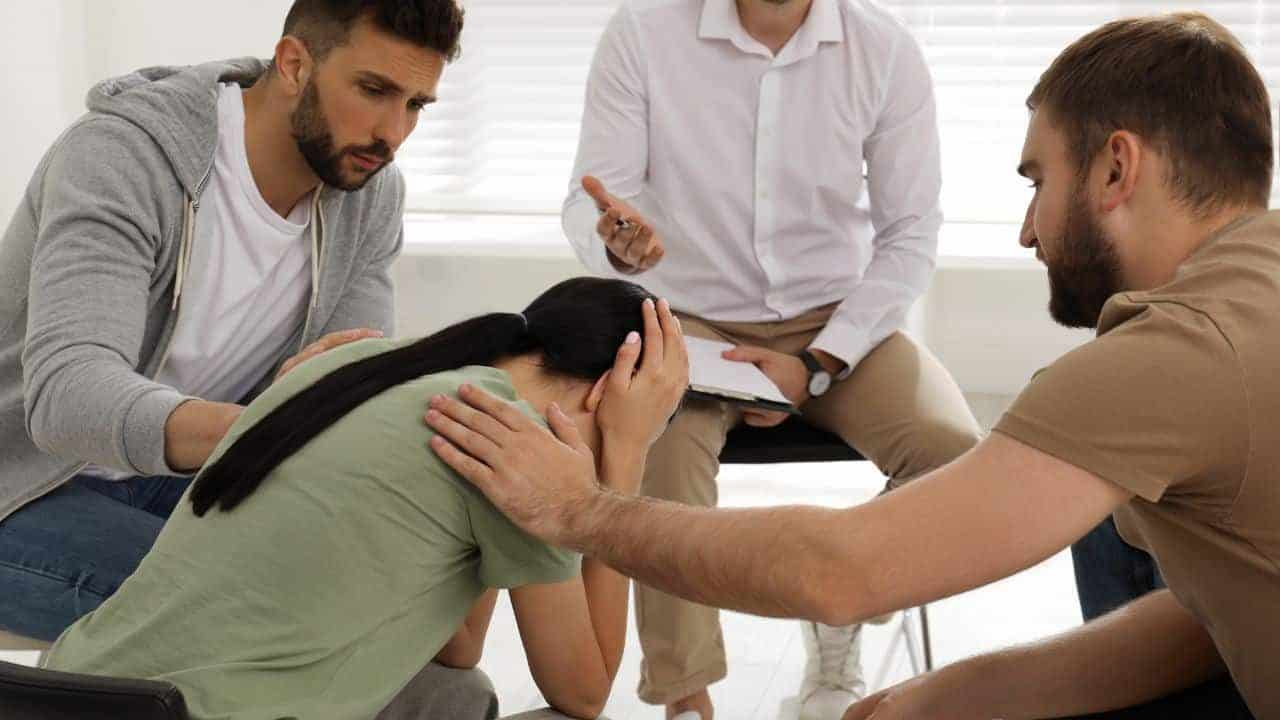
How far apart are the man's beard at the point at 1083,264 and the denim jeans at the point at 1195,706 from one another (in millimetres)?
399

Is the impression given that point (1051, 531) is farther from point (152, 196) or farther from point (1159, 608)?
point (152, 196)

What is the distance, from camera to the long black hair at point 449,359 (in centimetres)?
130

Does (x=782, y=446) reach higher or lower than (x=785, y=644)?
higher

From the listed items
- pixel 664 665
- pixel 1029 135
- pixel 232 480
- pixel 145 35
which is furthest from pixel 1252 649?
pixel 145 35

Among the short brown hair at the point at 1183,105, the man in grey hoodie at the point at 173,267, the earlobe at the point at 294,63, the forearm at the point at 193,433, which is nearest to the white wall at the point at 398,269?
the man in grey hoodie at the point at 173,267

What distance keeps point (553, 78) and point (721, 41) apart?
58.6 inches

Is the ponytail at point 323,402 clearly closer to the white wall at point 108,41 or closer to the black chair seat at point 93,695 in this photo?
the black chair seat at point 93,695

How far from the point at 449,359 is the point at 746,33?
4.66 feet

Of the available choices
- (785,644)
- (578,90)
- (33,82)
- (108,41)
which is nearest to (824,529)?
(785,644)

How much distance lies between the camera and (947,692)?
60.9 inches

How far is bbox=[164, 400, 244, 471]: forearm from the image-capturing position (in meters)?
1.69

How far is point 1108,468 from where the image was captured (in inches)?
46.6

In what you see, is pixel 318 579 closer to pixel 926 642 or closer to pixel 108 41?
pixel 926 642

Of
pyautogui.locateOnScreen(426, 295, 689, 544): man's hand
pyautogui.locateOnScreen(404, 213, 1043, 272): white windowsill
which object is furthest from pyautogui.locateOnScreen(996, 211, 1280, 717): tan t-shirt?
pyautogui.locateOnScreen(404, 213, 1043, 272): white windowsill
